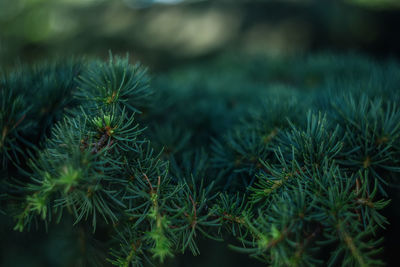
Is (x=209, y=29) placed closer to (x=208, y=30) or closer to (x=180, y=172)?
(x=208, y=30)

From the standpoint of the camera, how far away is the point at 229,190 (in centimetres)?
41

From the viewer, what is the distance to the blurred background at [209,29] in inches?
64.6

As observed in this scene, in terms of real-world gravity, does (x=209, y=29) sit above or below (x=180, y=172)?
below

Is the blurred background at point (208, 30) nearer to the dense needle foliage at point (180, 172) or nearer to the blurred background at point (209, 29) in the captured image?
the blurred background at point (209, 29)

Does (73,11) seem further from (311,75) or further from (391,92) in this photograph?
(391,92)

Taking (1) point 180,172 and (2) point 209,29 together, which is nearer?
(1) point 180,172

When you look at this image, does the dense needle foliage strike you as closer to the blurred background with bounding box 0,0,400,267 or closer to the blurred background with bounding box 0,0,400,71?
the blurred background with bounding box 0,0,400,267

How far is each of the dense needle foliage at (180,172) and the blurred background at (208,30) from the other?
0.94 meters

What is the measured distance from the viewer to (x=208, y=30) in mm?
1950

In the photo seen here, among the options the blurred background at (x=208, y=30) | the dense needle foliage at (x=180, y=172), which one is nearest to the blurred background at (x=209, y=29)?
the blurred background at (x=208, y=30)

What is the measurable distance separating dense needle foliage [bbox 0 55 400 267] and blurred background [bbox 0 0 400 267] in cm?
94

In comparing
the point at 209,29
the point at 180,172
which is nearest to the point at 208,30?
the point at 209,29

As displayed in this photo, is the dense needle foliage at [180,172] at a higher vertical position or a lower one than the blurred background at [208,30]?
higher

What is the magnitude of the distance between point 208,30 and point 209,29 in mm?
11
